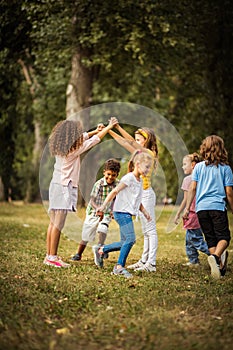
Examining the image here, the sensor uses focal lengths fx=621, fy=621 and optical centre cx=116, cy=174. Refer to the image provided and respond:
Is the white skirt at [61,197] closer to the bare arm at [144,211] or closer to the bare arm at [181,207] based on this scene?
the bare arm at [144,211]

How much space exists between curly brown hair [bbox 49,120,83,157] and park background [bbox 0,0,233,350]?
1529mm

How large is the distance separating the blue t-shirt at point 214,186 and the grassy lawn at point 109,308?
911mm

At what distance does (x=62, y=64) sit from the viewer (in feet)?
76.0

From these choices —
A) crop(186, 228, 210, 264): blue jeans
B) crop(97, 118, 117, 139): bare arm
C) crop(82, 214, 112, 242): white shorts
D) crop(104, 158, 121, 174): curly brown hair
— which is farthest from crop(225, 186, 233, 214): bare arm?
Result: crop(97, 118, 117, 139): bare arm

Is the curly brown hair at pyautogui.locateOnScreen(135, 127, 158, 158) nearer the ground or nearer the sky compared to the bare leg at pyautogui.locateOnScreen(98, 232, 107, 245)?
nearer the sky

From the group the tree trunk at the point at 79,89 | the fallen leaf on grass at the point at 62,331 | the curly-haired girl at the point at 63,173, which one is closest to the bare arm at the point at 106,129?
the curly-haired girl at the point at 63,173

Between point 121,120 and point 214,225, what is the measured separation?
144 inches

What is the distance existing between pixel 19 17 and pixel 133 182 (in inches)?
493

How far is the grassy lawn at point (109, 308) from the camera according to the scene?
482 cm

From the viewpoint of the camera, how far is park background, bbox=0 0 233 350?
17.1ft

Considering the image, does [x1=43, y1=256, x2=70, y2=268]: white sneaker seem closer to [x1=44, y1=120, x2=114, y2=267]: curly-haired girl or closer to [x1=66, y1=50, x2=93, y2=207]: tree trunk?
[x1=44, y1=120, x2=114, y2=267]: curly-haired girl

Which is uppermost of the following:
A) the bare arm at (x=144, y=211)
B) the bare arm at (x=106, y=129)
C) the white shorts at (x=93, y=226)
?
the bare arm at (x=106, y=129)

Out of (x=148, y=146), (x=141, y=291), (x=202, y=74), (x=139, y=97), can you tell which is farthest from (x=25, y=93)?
(x=141, y=291)

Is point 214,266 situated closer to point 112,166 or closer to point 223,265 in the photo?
point 223,265
